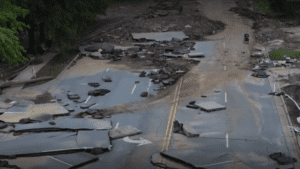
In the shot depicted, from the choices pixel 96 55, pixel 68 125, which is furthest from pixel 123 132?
pixel 96 55

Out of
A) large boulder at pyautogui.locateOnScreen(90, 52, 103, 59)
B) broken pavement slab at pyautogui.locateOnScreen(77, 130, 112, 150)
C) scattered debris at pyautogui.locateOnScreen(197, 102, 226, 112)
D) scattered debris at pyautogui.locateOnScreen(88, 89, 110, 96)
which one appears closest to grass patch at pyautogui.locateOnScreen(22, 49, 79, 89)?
large boulder at pyautogui.locateOnScreen(90, 52, 103, 59)

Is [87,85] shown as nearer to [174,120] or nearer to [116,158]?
[174,120]

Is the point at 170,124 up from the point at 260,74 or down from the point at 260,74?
down

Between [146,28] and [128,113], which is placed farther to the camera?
[146,28]

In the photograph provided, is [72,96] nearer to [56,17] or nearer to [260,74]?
[56,17]

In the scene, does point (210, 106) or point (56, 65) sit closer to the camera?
point (210, 106)

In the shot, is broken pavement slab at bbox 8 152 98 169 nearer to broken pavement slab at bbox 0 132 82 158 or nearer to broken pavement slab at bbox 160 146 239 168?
broken pavement slab at bbox 0 132 82 158

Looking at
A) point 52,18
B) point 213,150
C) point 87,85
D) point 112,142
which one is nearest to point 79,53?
point 52,18
